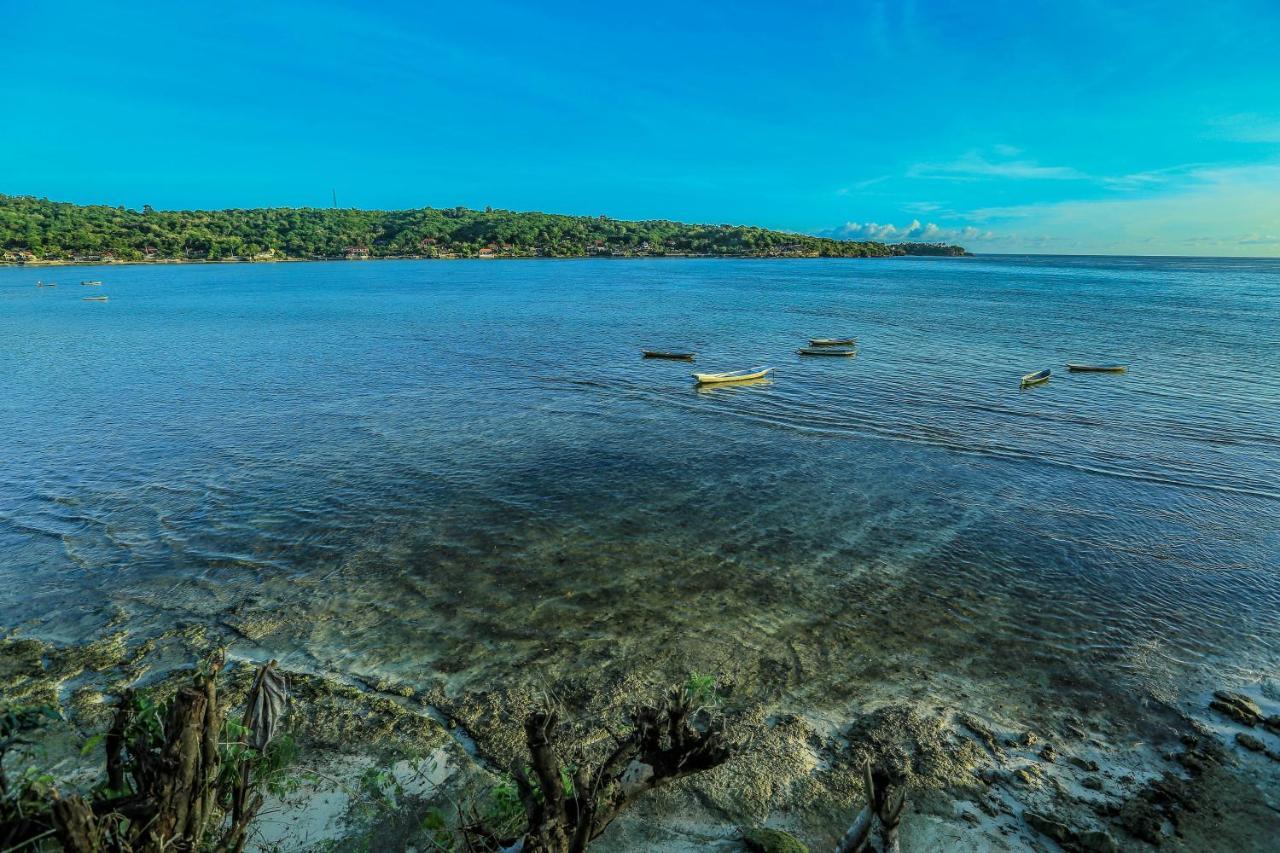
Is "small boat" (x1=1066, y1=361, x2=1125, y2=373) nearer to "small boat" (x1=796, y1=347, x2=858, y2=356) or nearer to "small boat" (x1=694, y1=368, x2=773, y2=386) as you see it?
"small boat" (x1=796, y1=347, x2=858, y2=356)

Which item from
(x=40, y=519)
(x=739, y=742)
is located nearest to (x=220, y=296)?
(x=40, y=519)

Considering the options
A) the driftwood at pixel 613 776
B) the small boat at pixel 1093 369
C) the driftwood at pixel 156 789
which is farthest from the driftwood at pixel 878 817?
the small boat at pixel 1093 369

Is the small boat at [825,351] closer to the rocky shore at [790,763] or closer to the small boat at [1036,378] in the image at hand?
the small boat at [1036,378]

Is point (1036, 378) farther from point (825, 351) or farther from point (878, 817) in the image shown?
point (878, 817)

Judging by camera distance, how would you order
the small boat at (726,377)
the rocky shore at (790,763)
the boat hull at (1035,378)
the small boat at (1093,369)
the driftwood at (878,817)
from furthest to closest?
1. the small boat at (1093,369)
2. the boat hull at (1035,378)
3. the small boat at (726,377)
4. the rocky shore at (790,763)
5. the driftwood at (878,817)

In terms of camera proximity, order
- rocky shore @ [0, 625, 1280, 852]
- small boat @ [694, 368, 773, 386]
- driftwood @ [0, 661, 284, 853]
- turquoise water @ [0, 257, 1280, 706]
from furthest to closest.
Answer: small boat @ [694, 368, 773, 386], turquoise water @ [0, 257, 1280, 706], rocky shore @ [0, 625, 1280, 852], driftwood @ [0, 661, 284, 853]

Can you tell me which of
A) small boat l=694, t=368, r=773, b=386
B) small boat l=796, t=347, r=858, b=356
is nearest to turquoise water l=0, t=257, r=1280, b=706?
small boat l=694, t=368, r=773, b=386

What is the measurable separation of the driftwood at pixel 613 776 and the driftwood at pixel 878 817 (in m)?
1.23

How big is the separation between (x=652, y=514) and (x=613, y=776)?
1109 cm

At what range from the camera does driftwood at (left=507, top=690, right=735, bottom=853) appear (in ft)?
17.9

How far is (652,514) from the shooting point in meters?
16.9

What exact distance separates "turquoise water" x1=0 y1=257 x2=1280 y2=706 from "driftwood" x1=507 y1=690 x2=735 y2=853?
444cm

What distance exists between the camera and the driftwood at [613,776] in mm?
5453

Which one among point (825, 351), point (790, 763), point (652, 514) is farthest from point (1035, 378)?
point (790, 763)
